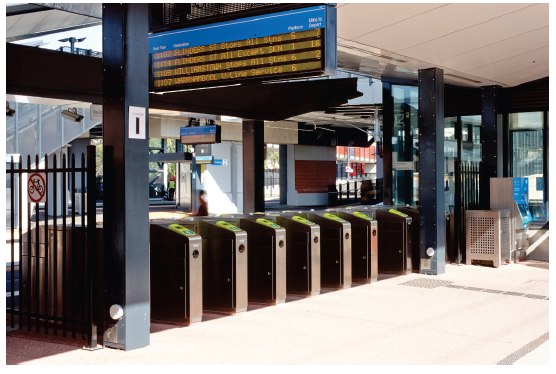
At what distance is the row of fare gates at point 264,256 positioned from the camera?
22.6 ft

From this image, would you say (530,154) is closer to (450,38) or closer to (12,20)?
(450,38)

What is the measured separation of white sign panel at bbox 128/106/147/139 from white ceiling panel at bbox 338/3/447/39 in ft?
8.83

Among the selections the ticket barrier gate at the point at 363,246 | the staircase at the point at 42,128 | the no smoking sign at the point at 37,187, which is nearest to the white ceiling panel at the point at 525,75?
the ticket barrier gate at the point at 363,246

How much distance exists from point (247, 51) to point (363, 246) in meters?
4.13

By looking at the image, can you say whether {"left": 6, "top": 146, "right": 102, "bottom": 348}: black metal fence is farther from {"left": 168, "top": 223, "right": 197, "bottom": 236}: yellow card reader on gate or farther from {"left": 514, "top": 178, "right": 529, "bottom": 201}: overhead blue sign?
{"left": 514, "top": 178, "right": 529, "bottom": 201}: overhead blue sign

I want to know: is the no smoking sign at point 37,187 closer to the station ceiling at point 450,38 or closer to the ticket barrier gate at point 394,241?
the station ceiling at point 450,38

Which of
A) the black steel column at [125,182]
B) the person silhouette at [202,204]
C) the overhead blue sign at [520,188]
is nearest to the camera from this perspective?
the black steel column at [125,182]

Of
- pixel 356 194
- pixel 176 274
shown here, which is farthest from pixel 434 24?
pixel 356 194

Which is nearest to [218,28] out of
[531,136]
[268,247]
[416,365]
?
[268,247]

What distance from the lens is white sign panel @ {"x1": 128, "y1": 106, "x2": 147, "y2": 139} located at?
5.82 meters

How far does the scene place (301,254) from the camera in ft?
28.0

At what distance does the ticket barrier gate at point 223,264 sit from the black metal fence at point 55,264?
1353 mm

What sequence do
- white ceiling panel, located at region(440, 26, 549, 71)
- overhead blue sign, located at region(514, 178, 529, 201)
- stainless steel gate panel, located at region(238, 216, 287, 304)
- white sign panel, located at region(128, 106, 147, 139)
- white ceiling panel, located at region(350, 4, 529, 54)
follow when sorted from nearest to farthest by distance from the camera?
white sign panel, located at region(128, 106, 147, 139), white ceiling panel, located at region(350, 4, 529, 54), stainless steel gate panel, located at region(238, 216, 287, 304), white ceiling panel, located at region(440, 26, 549, 71), overhead blue sign, located at region(514, 178, 529, 201)

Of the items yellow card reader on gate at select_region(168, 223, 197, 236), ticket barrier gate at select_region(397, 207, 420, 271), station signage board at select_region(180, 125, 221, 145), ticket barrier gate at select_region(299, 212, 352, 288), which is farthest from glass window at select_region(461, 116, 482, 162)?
yellow card reader on gate at select_region(168, 223, 197, 236)
